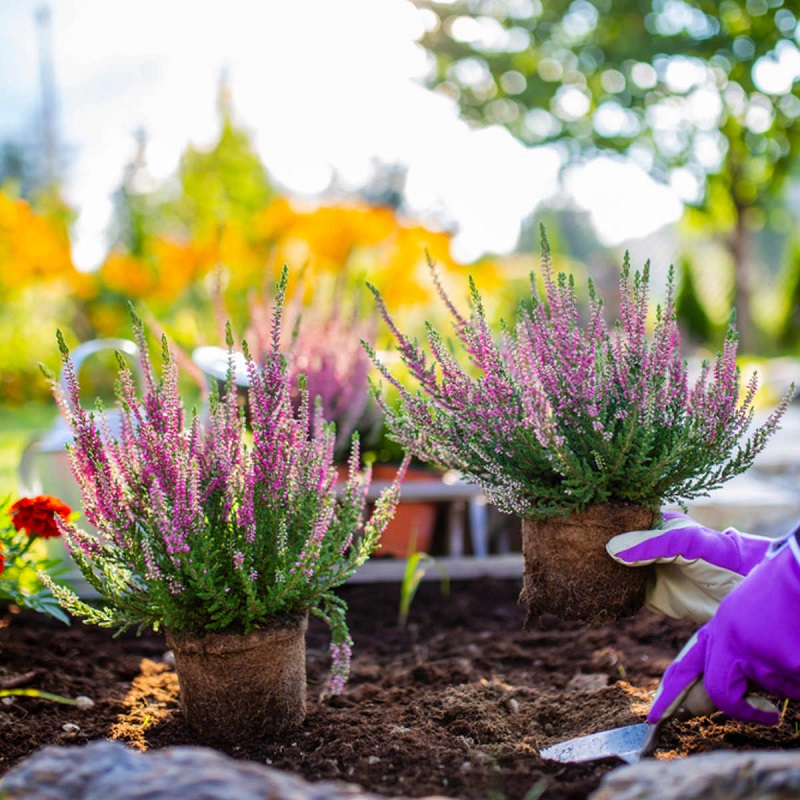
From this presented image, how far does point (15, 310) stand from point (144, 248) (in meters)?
1.65

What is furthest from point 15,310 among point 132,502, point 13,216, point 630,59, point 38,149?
point 38,149

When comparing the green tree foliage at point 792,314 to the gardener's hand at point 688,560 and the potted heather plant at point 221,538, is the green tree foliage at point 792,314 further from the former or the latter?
the potted heather plant at point 221,538

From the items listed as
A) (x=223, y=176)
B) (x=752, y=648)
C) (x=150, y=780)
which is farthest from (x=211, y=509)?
(x=223, y=176)

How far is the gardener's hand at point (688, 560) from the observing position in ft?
6.35

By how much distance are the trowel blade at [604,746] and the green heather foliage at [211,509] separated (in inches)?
19.2

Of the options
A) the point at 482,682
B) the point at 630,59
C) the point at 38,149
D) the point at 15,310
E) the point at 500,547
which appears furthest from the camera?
the point at 38,149

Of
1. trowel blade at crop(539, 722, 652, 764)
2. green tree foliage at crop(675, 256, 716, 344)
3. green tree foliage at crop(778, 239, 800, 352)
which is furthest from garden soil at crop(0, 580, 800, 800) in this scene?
green tree foliage at crop(778, 239, 800, 352)

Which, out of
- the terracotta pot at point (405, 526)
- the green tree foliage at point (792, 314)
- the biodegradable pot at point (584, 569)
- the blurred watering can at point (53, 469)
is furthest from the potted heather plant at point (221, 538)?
the green tree foliage at point (792, 314)

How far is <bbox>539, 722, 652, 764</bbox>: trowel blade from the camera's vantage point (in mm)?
1755

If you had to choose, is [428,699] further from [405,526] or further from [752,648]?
[405,526]

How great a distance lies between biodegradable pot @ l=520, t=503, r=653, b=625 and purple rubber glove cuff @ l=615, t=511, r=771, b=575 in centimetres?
7

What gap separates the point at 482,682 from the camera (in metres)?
2.45

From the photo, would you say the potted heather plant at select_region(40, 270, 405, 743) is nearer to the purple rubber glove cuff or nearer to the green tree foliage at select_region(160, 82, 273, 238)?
the purple rubber glove cuff

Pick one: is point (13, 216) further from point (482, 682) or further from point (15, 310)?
point (482, 682)
